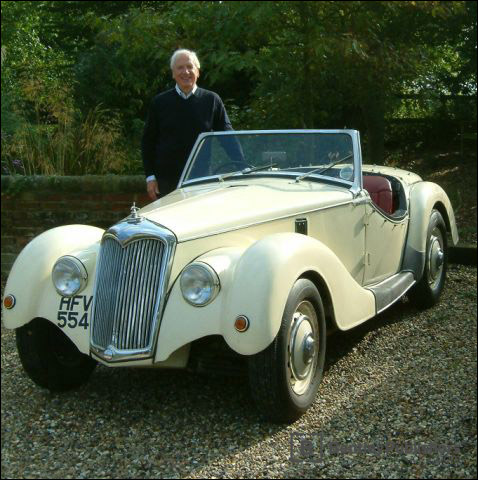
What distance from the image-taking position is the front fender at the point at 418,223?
19.0ft

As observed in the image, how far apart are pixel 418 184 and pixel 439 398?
2539 mm

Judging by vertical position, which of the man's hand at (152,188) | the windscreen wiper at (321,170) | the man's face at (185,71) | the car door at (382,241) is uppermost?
the man's face at (185,71)

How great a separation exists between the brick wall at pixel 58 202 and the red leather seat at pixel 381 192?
2205 millimetres

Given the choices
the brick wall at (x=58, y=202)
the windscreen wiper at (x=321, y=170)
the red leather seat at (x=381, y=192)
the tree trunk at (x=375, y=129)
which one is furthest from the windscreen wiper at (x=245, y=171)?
the tree trunk at (x=375, y=129)

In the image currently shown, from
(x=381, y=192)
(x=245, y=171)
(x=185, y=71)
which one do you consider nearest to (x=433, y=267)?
(x=381, y=192)

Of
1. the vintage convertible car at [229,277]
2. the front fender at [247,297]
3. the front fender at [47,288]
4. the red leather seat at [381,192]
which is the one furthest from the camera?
the red leather seat at [381,192]

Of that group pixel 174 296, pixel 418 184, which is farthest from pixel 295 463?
pixel 418 184

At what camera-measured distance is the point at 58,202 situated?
7.23 metres

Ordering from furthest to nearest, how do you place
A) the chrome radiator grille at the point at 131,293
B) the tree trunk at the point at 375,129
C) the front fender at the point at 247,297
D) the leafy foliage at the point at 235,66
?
the tree trunk at the point at 375,129 < the leafy foliage at the point at 235,66 < the chrome radiator grille at the point at 131,293 < the front fender at the point at 247,297

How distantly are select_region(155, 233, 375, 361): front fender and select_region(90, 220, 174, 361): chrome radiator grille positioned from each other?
0.09 m

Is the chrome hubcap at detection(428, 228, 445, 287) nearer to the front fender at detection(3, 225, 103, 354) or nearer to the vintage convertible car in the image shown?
the vintage convertible car

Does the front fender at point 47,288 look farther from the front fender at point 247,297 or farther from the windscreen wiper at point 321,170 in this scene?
the windscreen wiper at point 321,170

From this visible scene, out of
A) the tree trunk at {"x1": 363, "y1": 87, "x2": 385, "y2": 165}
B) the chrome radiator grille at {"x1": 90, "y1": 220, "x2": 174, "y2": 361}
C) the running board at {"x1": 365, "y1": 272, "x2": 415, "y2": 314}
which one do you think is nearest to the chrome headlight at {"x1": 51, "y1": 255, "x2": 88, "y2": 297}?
the chrome radiator grille at {"x1": 90, "y1": 220, "x2": 174, "y2": 361}

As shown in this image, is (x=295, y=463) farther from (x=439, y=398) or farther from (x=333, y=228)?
(x=333, y=228)
